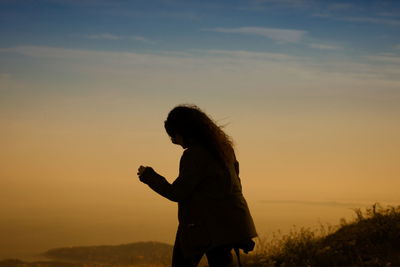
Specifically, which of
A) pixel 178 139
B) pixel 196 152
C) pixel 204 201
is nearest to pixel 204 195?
pixel 204 201

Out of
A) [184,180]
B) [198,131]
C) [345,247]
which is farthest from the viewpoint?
[345,247]

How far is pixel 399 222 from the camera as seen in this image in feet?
34.4

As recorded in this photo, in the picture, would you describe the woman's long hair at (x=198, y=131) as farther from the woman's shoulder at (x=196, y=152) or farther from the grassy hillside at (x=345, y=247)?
the grassy hillside at (x=345, y=247)

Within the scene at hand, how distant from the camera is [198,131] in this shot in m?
5.64

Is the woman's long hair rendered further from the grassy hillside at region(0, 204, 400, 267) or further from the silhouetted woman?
the grassy hillside at region(0, 204, 400, 267)

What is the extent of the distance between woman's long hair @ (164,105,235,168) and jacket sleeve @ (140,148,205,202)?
6.3 inches

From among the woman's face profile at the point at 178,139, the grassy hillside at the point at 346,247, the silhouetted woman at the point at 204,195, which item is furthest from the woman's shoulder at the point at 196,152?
the grassy hillside at the point at 346,247

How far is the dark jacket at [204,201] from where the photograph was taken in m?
5.46

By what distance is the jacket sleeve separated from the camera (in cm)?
543

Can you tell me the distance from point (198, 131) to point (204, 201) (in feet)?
2.22

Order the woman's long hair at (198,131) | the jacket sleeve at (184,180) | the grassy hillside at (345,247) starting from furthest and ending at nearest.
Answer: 1. the grassy hillside at (345,247)
2. the woman's long hair at (198,131)
3. the jacket sleeve at (184,180)

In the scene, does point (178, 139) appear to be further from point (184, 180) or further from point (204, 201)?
point (204, 201)

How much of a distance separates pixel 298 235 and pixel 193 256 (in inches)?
229

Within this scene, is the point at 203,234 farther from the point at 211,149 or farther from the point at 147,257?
the point at 147,257
